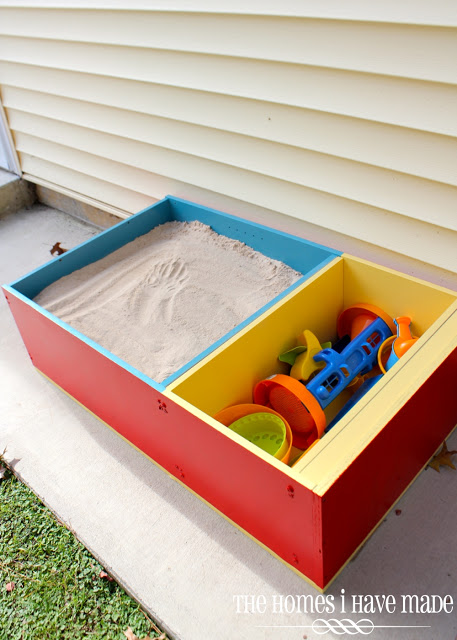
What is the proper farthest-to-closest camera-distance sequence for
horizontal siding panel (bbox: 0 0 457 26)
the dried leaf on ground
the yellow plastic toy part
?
the yellow plastic toy part, the dried leaf on ground, horizontal siding panel (bbox: 0 0 457 26)

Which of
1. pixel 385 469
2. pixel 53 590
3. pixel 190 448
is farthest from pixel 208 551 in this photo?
pixel 385 469

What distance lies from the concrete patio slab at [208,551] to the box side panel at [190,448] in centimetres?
7

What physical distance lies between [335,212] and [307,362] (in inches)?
23.6

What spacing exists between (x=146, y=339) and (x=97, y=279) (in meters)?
0.49

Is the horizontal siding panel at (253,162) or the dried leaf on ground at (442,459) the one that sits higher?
the horizontal siding panel at (253,162)

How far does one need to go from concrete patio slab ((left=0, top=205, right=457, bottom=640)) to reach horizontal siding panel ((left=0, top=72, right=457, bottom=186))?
0.96m

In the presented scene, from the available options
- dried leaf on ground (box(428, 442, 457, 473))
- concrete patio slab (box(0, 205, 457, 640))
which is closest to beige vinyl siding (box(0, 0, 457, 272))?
dried leaf on ground (box(428, 442, 457, 473))

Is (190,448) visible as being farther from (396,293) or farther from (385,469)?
(396,293)

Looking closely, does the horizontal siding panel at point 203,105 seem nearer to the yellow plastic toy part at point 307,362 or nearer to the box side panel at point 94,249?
the box side panel at point 94,249

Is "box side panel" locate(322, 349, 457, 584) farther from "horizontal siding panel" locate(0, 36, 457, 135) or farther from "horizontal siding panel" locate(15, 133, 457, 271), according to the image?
"horizontal siding panel" locate(0, 36, 457, 135)

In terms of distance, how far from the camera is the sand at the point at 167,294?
2162mm

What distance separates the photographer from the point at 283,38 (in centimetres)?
202

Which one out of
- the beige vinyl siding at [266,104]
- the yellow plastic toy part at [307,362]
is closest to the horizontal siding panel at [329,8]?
the beige vinyl siding at [266,104]

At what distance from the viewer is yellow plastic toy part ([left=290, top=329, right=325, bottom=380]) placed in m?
2.04
